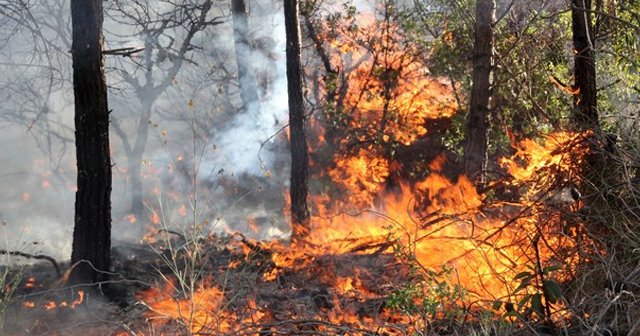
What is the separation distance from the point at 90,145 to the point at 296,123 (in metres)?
3.90

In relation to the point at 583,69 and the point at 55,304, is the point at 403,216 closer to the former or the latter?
the point at 583,69

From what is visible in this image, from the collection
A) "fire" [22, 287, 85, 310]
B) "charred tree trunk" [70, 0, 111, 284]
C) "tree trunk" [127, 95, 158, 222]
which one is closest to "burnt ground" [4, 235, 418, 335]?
"fire" [22, 287, 85, 310]

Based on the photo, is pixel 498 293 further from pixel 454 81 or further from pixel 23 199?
pixel 23 199

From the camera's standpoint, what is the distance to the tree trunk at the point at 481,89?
9.65 metres

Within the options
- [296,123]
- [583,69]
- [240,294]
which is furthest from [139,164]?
[583,69]

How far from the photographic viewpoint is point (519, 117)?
13359mm

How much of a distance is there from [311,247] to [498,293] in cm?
380

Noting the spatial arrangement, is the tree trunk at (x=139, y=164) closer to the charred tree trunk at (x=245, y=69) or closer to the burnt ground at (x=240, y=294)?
the charred tree trunk at (x=245, y=69)

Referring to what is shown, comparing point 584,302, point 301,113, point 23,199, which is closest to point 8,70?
point 23,199

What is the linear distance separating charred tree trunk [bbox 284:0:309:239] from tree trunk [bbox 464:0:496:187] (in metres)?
2.74

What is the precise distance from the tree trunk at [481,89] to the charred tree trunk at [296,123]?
2.74 m

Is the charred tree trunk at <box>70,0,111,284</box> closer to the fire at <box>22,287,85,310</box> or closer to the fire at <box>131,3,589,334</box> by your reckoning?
the fire at <box>22,287,85,310</box>

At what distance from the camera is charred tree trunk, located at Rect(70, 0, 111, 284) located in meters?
7.80

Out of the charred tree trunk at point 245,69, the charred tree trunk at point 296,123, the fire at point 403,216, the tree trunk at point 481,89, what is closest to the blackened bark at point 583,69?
the fire at point 403,216
